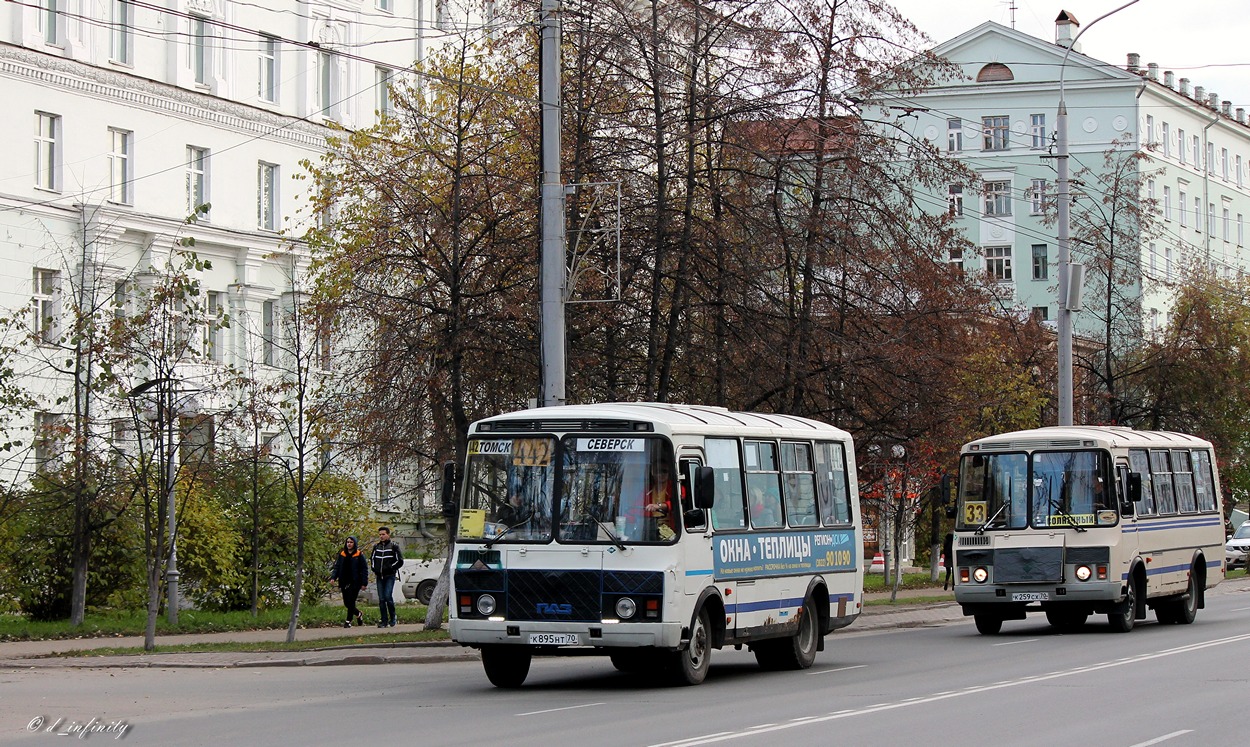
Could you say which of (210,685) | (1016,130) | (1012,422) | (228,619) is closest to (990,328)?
(1012,422)

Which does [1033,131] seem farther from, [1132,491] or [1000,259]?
[1132,491]

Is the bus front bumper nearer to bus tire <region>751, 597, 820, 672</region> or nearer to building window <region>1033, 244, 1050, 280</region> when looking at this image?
bus tire <region>751, 597, 820, 672</region>

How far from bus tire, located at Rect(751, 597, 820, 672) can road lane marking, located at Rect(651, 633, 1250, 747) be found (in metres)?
3.16

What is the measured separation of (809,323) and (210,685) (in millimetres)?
13856

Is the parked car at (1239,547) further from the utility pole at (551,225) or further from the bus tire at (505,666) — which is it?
the bus tire at (505,666)

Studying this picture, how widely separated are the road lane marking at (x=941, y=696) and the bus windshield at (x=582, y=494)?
3028 millimetres

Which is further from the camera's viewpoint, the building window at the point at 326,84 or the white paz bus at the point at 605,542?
the building window at the point at 326,84

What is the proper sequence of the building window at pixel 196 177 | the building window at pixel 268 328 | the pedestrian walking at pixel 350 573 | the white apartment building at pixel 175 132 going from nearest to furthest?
the pedestrian walking at pixel 350 573, the white apartment building at pixel 175 132, the building window at pixel 268 328, the building window at pixel 196 177

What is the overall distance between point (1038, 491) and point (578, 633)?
421 inches

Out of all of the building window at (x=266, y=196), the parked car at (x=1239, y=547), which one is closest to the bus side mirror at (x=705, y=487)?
the building window at (x=266, y=196)

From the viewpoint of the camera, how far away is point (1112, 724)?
13453mm

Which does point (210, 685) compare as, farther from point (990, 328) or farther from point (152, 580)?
point (990, 328)

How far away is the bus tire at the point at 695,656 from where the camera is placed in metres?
17.4

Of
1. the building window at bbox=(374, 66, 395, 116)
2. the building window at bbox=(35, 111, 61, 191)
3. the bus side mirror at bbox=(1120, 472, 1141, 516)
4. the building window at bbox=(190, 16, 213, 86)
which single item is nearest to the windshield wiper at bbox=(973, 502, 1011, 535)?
the bus side mirror at bbox=(1120, 472, 1141, 516)
